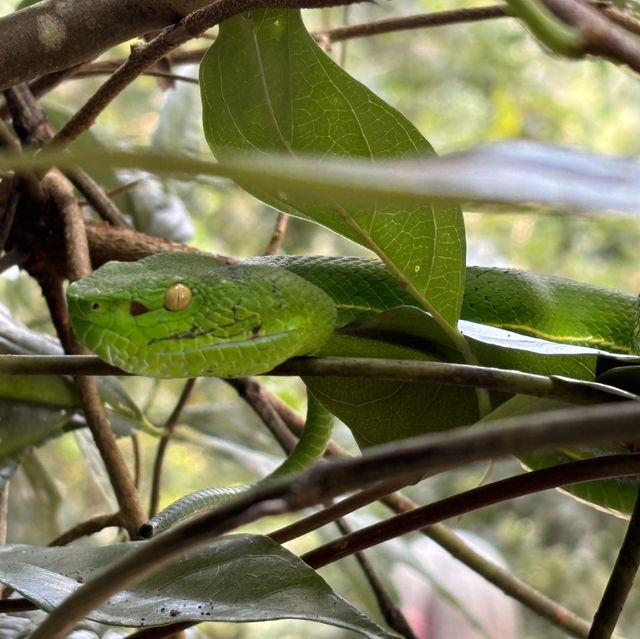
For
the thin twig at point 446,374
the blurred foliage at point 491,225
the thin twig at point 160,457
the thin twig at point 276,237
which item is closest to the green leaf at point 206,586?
the thin twig at point 446,374

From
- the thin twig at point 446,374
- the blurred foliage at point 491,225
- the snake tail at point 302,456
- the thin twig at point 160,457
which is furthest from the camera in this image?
the blurred foliage at point 491,225

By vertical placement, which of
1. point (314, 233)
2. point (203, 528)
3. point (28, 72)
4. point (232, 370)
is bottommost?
point (203, 528)

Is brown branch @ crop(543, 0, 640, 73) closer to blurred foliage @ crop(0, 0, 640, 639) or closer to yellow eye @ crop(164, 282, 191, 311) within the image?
yellow eye @ crop(164, 282, 191, 311)

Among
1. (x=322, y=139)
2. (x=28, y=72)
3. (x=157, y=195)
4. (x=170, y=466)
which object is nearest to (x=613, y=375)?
(x=322, y=139)

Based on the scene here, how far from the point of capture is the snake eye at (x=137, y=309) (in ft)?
3.18

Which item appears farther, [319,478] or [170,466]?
[170,466]

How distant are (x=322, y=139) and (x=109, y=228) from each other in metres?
0.72

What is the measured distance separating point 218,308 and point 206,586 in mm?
339

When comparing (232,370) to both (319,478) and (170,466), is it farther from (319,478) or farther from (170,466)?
(170,466)

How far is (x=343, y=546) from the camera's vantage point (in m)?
0.88

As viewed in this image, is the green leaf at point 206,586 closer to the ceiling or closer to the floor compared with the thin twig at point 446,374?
closer to the floor

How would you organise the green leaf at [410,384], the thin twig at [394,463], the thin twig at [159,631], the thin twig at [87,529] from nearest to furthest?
1. the thin twig at [394,463]
2. the thin twig at [159,631]
3. the green leaf at [410,384]
4. the thin twig at [87,529]

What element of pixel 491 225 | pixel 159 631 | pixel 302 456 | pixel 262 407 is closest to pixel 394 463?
pixel 159 631

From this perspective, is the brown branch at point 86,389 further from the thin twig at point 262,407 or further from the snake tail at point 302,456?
the thin twig at point 262,407
